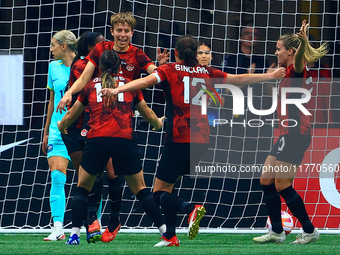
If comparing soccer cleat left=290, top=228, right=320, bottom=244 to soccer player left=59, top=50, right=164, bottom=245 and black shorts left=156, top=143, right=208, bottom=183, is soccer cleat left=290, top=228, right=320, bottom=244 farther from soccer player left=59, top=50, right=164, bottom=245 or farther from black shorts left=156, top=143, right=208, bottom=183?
soccer player left=59, top=50, right=164, bottom=245

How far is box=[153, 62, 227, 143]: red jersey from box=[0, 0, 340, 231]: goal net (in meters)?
2.20

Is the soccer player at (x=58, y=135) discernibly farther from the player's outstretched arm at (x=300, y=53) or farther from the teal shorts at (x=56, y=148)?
the player's outstretched arm at (x=300, y=53)

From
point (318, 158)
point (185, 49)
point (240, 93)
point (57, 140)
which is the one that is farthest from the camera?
point (240, 93)

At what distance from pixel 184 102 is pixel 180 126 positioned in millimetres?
179

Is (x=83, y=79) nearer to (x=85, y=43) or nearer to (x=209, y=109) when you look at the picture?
(x=85, y=43)

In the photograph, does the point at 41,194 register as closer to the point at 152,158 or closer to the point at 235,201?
the point at 152,158

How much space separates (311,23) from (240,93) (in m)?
1.22

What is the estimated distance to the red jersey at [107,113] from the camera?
430 centimetres

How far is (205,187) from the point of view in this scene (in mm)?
6492

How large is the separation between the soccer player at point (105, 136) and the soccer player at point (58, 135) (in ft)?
2.72

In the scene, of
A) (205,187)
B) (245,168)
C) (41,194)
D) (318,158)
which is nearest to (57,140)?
(41,194)

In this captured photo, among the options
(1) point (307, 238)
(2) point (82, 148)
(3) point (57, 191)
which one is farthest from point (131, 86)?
(1) point (307, 238)

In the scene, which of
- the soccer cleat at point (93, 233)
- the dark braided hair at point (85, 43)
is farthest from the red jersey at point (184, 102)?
the dark braided hair at point (85, 43)

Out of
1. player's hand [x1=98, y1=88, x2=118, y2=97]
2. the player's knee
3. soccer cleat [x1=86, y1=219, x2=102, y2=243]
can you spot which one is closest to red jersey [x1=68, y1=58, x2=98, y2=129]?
soccer cleat [x1=86, y1=219, x2=102, y2=243]
